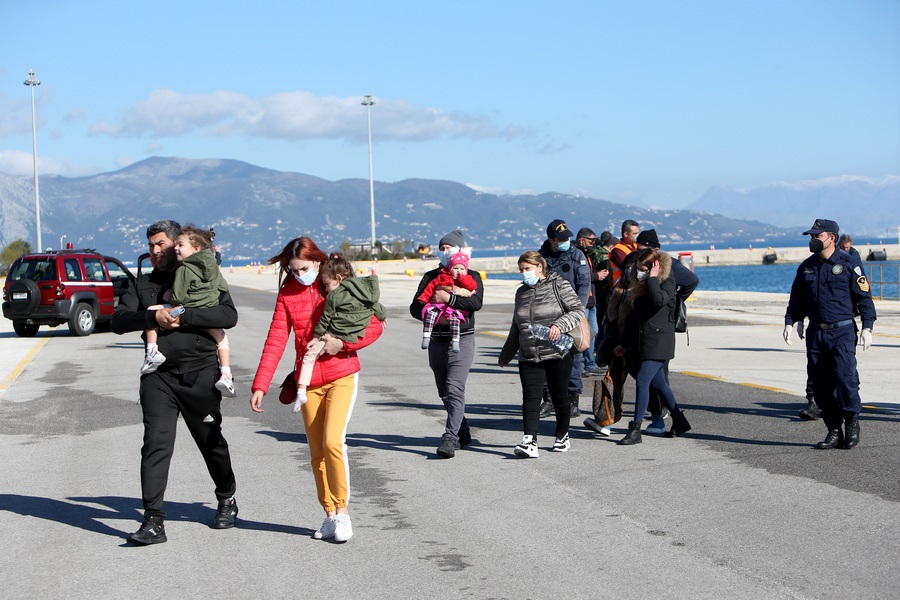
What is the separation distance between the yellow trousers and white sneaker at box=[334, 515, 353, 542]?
0.07 metres

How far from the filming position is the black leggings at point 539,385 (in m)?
8.81

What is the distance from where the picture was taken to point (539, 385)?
29.2 feet

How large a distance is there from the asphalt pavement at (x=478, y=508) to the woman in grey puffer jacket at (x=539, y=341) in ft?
1.28

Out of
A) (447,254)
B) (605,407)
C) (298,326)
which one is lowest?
(605,407)

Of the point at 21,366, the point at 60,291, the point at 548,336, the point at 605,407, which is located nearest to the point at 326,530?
the point at 548,336

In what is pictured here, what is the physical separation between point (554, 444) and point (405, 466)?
134 cm

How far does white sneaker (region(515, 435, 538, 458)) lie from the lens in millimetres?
8789

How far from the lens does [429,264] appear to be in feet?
255

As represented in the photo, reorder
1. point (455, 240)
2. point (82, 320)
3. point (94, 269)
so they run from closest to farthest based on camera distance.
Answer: point (455, 240) → point (82, 320) → point (94, 269)

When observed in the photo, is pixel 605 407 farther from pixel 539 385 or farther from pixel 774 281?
pixel 774 281

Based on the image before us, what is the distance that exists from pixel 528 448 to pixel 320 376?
288 centimetres

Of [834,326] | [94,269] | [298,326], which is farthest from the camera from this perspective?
[94,269]

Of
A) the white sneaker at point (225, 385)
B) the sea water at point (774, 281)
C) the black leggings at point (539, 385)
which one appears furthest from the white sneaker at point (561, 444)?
the sea water at point (774, 281)

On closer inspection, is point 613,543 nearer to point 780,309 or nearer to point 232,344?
point 232,344
